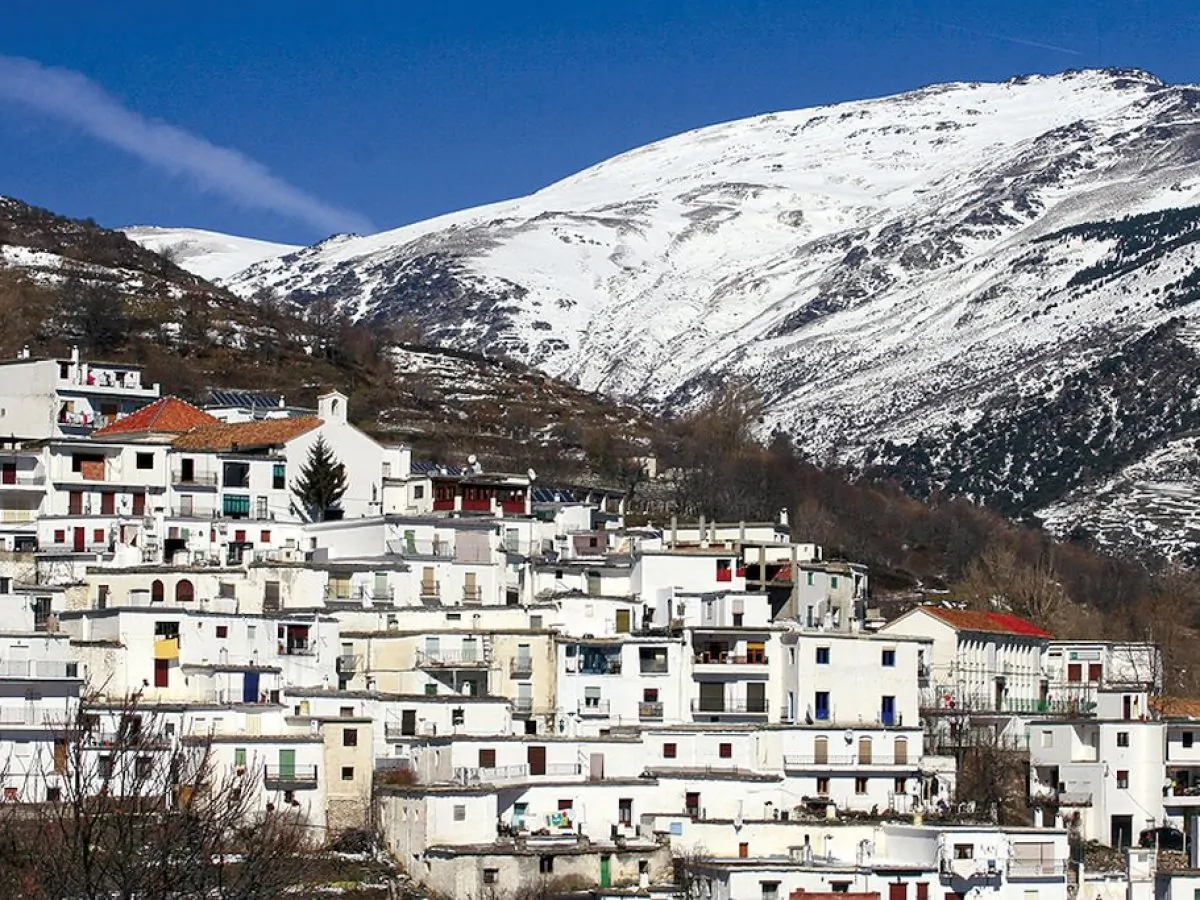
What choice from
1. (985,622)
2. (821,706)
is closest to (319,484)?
(985,622)

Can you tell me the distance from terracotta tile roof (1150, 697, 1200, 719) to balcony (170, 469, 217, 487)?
33.4 metres

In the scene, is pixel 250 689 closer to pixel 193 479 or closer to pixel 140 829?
pixel 140 829

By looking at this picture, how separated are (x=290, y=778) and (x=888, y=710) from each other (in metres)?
19.4

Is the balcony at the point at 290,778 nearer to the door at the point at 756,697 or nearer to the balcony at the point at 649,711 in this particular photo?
the balcony at the point at 649,711

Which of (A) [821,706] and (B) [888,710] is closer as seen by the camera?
(A) [821,706]

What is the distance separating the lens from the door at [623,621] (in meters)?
79.1

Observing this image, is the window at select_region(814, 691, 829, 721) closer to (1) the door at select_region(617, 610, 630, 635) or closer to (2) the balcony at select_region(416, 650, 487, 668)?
(1) the door at select_region(617, 610, 630, 635)

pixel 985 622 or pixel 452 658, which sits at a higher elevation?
pixel 985 622

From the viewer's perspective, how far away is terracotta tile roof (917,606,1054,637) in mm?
87688

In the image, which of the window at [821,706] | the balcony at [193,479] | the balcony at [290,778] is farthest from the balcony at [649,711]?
the balcony at [193,479]

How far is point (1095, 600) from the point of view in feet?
462

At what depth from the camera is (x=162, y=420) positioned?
9906 centimetres

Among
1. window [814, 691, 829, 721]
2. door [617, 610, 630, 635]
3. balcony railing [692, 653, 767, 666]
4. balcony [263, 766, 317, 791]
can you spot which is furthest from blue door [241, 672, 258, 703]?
window [814, 691, 829, 721]

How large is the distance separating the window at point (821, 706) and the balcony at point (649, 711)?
453 centimetres
